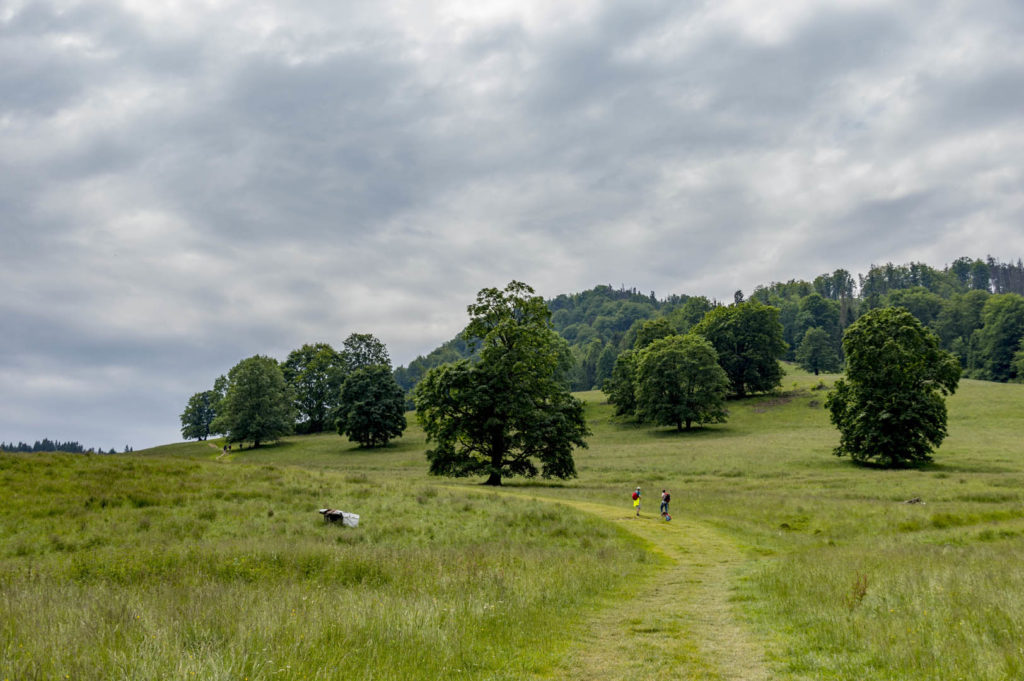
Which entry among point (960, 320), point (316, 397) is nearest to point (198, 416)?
point (316, 397)

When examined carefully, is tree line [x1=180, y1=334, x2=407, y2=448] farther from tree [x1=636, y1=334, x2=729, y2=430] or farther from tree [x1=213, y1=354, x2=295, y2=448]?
tree [x1=636, y1=334, x2=729, y2=430]

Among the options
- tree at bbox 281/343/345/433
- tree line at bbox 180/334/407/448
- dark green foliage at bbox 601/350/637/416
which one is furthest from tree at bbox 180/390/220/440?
dark green foliage at bbox 601/350/637/416

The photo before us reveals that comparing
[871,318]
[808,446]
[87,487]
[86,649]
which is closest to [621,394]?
[808,446]

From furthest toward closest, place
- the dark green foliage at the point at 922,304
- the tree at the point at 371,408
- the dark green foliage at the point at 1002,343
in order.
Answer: the dark green foliage at the point at 922,304 < the dark green foliage at the point at 1002,343 < the tree at the point at 371,408

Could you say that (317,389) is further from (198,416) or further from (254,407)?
(198,416)

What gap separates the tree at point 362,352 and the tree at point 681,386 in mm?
53702

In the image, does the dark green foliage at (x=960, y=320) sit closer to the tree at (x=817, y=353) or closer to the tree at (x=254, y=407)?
the tree at (x=817, y=353)

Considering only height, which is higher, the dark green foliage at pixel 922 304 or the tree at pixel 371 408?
the dark green foliage at pixel 922 304

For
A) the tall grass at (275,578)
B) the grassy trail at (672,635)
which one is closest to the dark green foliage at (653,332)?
the tall grass at (275,578)

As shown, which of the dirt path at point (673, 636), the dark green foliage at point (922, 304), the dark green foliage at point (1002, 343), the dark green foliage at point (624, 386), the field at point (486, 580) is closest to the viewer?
the field at point (486, 580)

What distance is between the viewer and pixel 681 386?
3290 inches

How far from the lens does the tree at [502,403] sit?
Answer: 40031mm

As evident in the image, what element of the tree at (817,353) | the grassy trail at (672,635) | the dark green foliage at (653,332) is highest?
the dark green foliage at (653,332)

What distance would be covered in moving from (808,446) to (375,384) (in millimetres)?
59049
